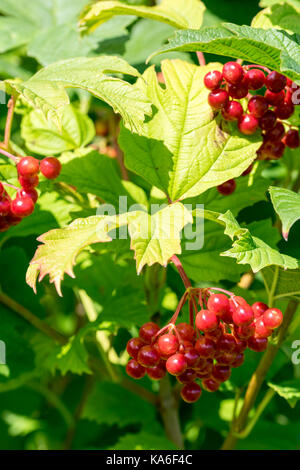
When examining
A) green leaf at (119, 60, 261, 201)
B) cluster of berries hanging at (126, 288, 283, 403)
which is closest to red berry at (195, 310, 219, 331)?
cluster of berries hanging at (126, 288, 283, 403)

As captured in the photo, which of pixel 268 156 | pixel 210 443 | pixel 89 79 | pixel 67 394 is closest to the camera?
pixel 89 79

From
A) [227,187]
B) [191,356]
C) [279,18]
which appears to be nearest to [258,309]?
[191,356]

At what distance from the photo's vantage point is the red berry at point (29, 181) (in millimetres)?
1054

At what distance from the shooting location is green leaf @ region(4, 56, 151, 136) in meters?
1.00

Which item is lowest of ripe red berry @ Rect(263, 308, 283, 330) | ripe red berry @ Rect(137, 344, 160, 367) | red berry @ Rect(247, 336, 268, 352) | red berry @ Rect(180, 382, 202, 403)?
red berry @ Rect(180, 382, 202, 403)

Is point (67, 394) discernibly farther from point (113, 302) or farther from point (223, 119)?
point (223, 119)

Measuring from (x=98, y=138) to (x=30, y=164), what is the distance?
1024mm

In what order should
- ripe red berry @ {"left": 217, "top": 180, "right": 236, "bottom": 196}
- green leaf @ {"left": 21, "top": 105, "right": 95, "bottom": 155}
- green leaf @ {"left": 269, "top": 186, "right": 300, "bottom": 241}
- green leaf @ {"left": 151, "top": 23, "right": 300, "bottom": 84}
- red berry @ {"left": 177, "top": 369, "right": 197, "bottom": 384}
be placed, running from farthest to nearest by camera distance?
green leaf @ {"left": 21, "top": 105, "right": 95, "bottom": 155}
ripe red berry @ {"left": 217, "top": 180, "right": 236, "bottom": 196}
red berry @ {"left": 177, "top": 369, "right": 197, "bottom": 384}
green leaf @ {"left": 151, "top": 23, "right": 300, "bottom": 84}
green leaf @ {"left": 269, "top": 186, "right": 300, "bottom": 241}

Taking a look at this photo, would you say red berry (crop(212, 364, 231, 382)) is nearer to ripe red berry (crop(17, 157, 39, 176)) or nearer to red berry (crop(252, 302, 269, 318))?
red berry (crop(252, 302, 269, 318))

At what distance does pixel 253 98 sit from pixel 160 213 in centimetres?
30

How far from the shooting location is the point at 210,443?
1667mm

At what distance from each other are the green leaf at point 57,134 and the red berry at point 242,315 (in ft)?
2.11

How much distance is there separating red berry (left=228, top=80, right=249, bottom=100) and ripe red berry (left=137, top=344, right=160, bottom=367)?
49cm
